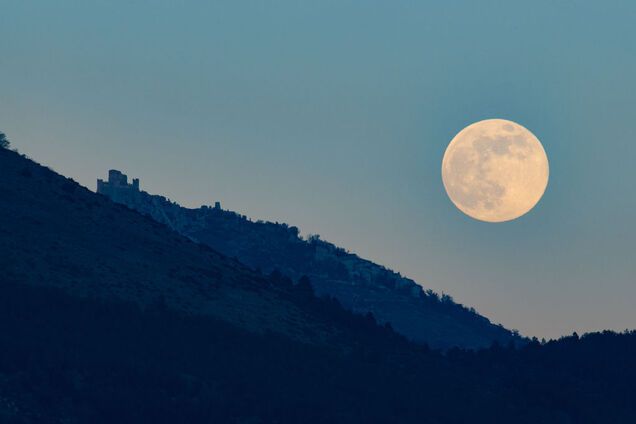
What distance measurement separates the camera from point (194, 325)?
559ft

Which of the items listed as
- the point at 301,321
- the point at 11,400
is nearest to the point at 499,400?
the point at 301,321

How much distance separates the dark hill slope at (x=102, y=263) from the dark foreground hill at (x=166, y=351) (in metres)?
0.28

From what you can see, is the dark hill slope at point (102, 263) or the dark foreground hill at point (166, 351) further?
the dark hill slope at point (102, 263)

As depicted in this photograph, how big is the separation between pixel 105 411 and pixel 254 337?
51.3m

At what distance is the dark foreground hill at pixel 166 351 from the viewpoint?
12888 cm

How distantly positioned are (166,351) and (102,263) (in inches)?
1011

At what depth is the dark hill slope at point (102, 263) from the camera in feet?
543

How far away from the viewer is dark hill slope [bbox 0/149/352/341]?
165375 millimetres

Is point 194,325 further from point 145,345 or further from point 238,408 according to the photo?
point 238,408

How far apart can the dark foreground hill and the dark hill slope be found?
0.28m

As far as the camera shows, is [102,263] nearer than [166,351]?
No

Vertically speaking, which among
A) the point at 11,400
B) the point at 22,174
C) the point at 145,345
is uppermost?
the point at 22,174

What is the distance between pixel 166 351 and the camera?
154250mm

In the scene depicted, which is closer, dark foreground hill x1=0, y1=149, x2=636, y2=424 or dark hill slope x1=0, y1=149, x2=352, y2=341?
dark foreground hill x1=0, y1=149, x2=636, y2=424
